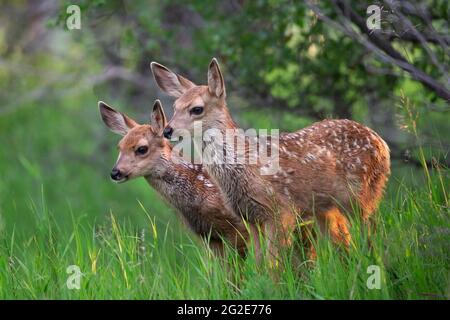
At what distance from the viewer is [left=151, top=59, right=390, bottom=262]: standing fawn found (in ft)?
24.6

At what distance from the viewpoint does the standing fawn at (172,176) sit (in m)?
7.95

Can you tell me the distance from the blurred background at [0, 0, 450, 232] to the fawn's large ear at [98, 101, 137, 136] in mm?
842

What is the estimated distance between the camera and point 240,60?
1089 centimetres

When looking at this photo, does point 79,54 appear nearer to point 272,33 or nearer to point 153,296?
point 272,33

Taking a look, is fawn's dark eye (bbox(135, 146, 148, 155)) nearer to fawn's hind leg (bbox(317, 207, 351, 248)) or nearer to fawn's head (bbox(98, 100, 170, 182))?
fawn's head (bbox(98, 100, 170, 182))

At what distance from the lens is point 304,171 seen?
7.72m

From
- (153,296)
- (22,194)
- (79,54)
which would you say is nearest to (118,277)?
(153,296)

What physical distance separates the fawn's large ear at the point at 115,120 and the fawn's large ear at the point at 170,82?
1.57 ft

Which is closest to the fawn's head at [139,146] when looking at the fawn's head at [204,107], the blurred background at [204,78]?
the fawn's head at [204,107]

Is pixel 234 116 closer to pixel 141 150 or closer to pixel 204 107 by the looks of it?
pixel 141 150

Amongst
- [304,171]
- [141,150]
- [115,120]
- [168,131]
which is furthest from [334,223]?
[115,120]

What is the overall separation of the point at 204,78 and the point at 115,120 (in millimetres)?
3492

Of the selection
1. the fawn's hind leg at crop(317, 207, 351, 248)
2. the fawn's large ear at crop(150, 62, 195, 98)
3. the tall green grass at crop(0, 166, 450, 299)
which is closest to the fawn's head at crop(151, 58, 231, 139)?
the fawn's large ear at crop(150, 62, 195, 98)
